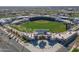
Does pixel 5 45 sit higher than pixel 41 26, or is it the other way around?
pixel 41 26

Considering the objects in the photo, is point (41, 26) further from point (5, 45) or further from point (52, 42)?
point (5, 45)

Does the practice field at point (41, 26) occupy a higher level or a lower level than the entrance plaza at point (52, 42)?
higher

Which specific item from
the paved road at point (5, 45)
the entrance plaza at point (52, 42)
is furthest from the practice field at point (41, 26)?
the paved road at point (5, 45)

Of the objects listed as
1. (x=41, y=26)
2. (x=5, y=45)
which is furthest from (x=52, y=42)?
(x=5, y=45)

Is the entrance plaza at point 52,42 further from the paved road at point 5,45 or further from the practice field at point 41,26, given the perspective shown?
the paved road at point 5,45

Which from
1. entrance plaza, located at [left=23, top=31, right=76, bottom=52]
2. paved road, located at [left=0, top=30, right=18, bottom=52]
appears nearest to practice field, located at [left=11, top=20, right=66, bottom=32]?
entrance plaza, located at [left=23, top=31, right=76, bottom=52]

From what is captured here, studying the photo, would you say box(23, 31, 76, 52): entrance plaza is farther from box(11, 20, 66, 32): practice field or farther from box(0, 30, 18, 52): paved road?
box(0, 30, 18, 52): paved road
